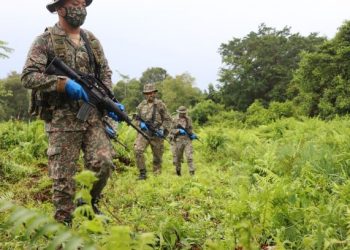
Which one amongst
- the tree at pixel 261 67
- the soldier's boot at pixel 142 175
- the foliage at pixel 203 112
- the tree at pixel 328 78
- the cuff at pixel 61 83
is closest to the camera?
the cuff at pixel 61 83

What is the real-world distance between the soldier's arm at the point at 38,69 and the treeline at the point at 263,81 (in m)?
23.5

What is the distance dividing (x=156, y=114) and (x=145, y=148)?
0.80m

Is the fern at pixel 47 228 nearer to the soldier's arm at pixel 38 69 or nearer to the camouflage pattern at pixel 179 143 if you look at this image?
the soldier's arm at pixel 38 69

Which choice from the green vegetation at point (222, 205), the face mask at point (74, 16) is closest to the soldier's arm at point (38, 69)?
the face mask at point (74, 16)

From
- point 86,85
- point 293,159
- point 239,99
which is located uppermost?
point 239,99

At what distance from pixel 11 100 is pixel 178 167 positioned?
37.6 m

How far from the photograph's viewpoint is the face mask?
4242mm

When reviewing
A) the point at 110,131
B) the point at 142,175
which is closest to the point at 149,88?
the point at 142,175

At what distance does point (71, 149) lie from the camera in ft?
13.6

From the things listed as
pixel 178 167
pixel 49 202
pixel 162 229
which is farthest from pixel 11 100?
pixel 162 229

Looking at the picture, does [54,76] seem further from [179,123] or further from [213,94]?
[213,94]

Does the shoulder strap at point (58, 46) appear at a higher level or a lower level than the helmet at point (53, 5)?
lower

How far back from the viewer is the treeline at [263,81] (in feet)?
86.1

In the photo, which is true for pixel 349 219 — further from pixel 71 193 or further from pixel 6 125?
pixel 6 125
